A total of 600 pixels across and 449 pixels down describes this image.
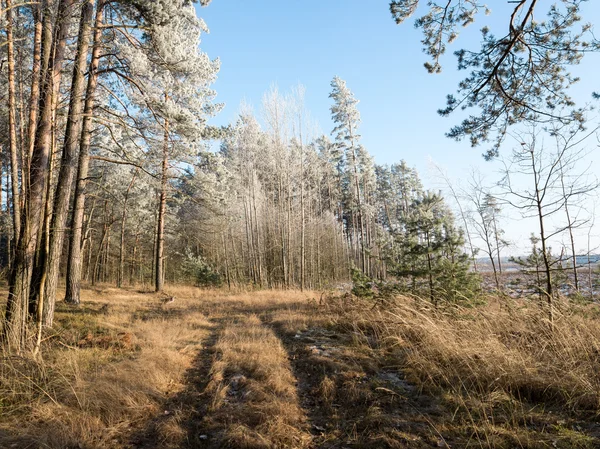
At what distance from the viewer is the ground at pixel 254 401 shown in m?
2.55

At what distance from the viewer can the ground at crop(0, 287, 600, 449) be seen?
8.38 ft

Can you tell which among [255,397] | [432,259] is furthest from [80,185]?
[432,259]

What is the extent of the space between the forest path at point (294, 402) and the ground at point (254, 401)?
0.05 ft

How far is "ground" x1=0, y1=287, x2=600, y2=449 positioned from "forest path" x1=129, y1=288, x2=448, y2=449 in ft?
0.05

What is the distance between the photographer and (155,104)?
7270 mm

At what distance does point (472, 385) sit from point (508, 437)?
0.96 meters

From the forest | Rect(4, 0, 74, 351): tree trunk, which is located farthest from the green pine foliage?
Rect(4, 0, 74, 351): tree trunk

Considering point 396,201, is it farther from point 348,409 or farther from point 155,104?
point 348,409

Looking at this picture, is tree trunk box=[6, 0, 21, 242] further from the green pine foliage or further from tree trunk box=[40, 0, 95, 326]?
the green pine foliage

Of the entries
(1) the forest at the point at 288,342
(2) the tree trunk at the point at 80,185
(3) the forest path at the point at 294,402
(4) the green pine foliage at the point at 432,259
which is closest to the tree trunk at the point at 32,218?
(1) the forest at the point at 288,342

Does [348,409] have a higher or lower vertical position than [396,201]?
lower

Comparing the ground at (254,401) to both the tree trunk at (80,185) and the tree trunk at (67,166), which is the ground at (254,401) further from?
the tree trunk at (80,185)


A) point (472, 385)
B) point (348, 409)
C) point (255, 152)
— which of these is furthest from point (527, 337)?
point (255, 152)

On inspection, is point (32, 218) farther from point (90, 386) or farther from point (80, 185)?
point (80, 185)
